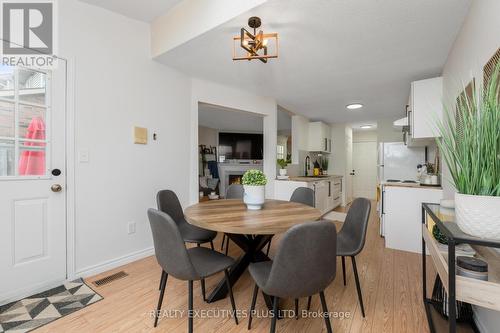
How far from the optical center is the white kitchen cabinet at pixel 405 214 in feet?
9.46

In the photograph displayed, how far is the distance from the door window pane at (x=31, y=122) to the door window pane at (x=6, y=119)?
0.17ft

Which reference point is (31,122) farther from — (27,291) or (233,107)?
(233,107)

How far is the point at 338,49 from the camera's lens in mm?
2348

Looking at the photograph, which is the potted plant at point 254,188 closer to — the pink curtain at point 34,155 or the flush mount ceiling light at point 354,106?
the pink curtain at point 34,155

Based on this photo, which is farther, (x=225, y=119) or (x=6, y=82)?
(x=225, y=119)

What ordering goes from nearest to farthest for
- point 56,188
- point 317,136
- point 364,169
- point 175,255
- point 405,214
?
point 175,255
point 56,188
point 405,214
point 317,136
point 364,169

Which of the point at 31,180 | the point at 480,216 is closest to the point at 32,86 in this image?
the point at 31,180

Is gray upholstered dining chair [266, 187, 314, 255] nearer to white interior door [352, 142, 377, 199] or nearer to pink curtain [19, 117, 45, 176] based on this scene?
pink curtain [19, 117, 45, 176]

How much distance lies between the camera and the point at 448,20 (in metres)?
1.86

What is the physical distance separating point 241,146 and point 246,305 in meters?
5.13

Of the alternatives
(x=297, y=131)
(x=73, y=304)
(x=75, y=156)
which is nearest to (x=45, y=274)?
(x=73, y=304)

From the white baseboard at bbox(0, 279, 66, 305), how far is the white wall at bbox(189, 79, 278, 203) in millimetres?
1608

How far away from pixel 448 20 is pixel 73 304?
12.4 ft

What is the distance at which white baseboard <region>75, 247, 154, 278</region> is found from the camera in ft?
7.19
